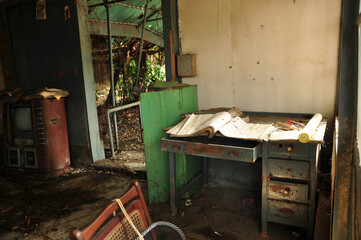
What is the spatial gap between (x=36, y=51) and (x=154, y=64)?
5.18 meters

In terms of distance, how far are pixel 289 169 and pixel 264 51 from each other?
57.6 inches

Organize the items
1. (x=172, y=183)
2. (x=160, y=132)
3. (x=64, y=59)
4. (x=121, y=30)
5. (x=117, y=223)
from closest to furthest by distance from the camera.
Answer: (x=117, y=223)
(x=172, y=183)
(x=160, y=132)
(x=64, y=59)
(x=121, y=30)

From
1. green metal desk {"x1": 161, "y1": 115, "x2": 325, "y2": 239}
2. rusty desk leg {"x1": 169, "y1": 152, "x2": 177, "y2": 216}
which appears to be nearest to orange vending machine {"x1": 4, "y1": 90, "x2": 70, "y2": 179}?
rusty desk leg {"x1": 169, "y1": 152, "x2": 177, "y2": 216}

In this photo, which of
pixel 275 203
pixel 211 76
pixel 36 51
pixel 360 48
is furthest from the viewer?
pixel 36 51

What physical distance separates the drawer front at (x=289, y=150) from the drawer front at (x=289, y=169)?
5 centimetres

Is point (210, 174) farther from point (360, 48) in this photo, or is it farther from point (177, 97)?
point (360, 48)

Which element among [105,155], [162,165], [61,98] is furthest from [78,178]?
[162,165]

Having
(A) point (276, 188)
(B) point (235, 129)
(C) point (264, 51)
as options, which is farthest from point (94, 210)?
(C) point (264, 51)

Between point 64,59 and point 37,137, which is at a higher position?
point 64,59

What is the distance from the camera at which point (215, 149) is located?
2.35 m

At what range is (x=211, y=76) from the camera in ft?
11.2

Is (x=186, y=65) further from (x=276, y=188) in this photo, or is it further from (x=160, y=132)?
(x=276, y=188)

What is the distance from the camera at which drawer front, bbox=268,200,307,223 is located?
230 cm

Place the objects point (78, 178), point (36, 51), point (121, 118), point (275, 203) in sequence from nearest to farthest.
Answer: point (275, 203)
point (78, 178)
point (36, 51)
point (121, 118)
